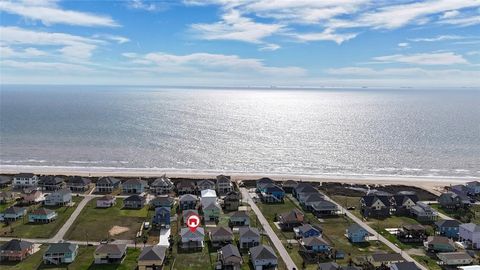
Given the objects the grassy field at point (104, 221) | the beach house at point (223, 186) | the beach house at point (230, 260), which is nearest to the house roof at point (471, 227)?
the beach house at point (230, 260)

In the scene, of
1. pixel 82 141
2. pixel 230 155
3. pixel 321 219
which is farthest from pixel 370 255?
pixel 82 141

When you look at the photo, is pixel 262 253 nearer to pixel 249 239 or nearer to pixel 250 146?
pixel 249 239

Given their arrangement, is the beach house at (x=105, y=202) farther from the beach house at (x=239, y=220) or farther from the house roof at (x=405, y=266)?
the house roof at (x=405, y=266)

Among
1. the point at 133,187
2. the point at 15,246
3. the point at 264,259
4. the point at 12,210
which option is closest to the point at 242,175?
the point at 133,187

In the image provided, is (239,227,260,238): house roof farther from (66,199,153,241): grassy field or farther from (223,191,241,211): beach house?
(66,199,153,241): grassy field

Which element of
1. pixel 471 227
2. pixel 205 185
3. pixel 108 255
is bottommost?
pixel 108 255

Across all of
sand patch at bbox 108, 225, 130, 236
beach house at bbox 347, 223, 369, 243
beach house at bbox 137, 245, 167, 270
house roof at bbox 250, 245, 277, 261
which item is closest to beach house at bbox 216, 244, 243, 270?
house roof at bbox 250, 245, 277, 261

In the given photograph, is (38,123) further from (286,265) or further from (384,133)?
(286,265)
